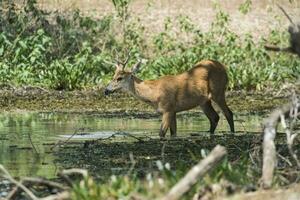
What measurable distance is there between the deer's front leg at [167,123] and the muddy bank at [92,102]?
169 cm

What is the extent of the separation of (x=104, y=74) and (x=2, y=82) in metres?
2.15

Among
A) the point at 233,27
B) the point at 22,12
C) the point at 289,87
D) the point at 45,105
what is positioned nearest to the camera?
the point at 289,87

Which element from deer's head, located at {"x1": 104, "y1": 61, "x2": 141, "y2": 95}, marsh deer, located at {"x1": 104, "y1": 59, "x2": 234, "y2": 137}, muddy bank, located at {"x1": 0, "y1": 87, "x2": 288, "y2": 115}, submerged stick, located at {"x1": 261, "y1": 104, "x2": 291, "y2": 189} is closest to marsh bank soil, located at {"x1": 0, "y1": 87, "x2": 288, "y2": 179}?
muddy bank, located at {"x1": 0, "y1": 87, "x2": 288, "y2": 115}

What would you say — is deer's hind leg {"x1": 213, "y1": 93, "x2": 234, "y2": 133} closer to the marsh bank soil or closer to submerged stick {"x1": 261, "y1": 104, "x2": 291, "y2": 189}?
the marsh bank soil

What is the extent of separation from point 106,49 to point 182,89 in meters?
8.51

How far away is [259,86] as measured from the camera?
20781mm

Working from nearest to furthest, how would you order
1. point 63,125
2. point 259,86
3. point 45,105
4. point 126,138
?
point 126,138 → point 63,125 → point 45,105 → point 259,86

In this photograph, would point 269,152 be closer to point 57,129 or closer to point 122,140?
point 122,140

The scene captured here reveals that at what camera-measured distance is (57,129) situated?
1582 centimetres

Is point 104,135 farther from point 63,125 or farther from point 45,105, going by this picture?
point 45,105

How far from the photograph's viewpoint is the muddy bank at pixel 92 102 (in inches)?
719

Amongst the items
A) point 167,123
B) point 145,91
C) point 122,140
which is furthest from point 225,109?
point 122,140

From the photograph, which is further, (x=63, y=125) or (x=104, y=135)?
(x=63, y=125)

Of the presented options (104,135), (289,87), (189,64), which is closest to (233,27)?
(189,64)
